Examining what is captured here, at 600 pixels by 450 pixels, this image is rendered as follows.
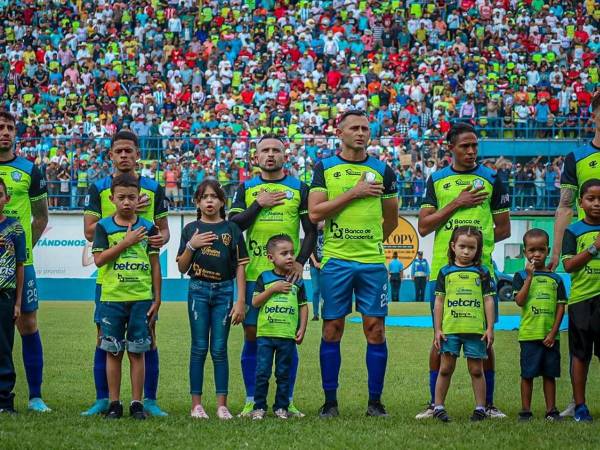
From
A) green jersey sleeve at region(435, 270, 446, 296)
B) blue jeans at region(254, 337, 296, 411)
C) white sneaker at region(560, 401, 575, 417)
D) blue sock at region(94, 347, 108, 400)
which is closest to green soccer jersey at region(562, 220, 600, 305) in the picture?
white sneaker at region(560, 401, 575, 417)

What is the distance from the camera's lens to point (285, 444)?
6.93 m

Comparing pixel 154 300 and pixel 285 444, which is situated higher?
pixel 154 300

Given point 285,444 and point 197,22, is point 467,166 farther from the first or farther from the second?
point 197,22

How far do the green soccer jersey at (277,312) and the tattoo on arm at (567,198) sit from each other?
2.34 meters

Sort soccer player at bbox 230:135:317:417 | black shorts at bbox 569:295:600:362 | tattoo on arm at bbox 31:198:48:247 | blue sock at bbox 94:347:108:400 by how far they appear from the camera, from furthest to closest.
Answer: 1. tattoo on arm at bbox 31:198:48:247
2. soccer player at bbox 230:135:317:417
3. blue sock at bbox 94:347:108:400
4. black shorts at bbox 569:295:600:362

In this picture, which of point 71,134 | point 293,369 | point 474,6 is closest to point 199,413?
point 293,369

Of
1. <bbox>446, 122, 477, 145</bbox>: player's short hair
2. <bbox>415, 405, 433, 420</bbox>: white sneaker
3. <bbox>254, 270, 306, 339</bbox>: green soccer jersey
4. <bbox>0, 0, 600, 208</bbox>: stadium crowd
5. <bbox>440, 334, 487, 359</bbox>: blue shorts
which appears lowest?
<bbox>415, 405, 433, 420</bbox>: white sneaker

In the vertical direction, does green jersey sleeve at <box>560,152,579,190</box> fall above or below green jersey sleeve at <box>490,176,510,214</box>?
above

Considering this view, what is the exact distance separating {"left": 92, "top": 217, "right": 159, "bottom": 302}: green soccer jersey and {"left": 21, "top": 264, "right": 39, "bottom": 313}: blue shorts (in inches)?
33.5

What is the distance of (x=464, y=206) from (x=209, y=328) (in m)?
2.33

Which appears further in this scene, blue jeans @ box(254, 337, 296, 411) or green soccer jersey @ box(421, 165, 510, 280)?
green soccer jersey @ box(421, 165, 510, 280)

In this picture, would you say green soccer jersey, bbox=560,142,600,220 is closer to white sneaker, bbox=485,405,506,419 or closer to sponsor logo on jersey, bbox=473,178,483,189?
sponsor logo on jersey, bbox=473,178,483,189

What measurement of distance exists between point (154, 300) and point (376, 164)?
2174 millimetres

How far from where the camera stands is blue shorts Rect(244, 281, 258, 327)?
8.57 metres
